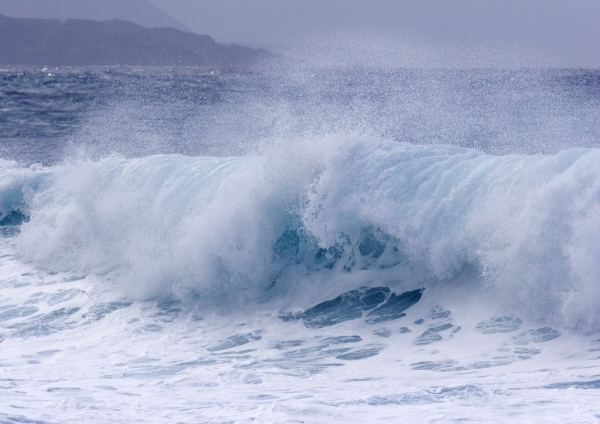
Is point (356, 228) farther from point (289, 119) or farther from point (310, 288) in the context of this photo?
point (289, 119)

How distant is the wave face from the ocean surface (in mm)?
20

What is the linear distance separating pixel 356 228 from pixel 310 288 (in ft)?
2.83

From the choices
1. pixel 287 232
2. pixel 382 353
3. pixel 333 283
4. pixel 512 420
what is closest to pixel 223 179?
pixel 287 232

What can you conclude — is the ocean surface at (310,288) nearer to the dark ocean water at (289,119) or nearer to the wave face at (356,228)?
the wave face at (356,228)

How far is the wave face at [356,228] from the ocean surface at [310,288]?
0.02m

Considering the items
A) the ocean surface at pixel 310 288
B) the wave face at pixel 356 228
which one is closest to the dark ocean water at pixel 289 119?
the wave face at pixel 356 228

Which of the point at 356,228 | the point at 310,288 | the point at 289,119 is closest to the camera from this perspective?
the point at 356,228

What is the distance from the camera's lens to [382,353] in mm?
6277

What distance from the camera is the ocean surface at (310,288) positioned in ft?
16.6

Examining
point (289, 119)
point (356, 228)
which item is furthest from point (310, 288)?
point (289, 119)

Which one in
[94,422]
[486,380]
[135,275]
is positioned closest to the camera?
[94,422]

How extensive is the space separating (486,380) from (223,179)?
15.9 ft

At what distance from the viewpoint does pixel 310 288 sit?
788 cm

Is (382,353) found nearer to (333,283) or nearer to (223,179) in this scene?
(333,283)
